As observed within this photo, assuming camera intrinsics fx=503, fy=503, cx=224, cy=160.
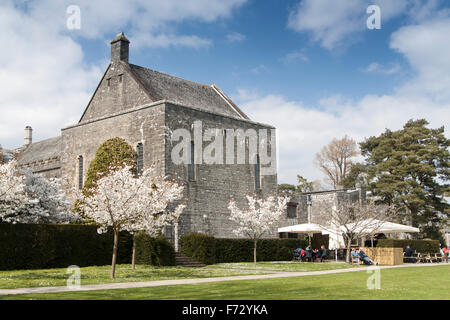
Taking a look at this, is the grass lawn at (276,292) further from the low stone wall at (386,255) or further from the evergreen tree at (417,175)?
the evergreen tree at (417,175)

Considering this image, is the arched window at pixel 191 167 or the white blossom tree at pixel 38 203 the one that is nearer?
the white blossom tree at pixel 38 203

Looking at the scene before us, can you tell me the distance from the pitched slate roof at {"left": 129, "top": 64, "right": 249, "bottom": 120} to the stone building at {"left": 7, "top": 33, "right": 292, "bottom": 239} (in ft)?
0.22

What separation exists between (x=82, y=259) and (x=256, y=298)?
588 inches

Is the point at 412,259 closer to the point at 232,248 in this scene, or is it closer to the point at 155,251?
the point at 232,248

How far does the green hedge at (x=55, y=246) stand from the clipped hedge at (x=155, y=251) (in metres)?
1.27

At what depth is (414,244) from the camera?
34.3m

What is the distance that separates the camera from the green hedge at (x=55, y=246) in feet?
70.0

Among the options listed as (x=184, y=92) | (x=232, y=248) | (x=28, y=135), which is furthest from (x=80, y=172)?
(x=28, y=135)

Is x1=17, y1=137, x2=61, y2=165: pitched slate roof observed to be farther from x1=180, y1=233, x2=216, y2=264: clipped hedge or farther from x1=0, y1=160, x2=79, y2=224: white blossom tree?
x1=180, y1=233, x2=216, y2=264: clipped hedge

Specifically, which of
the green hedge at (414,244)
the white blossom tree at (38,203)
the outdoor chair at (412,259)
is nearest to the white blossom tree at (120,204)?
the white blossom tree at (38,203)

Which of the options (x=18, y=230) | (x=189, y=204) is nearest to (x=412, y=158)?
(x=189, y=204)

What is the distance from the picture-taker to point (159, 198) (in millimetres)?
21375

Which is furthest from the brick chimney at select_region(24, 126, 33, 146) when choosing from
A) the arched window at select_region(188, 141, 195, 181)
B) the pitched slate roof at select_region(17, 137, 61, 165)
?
the arched window at select_region(188, 141, 195, 181)
